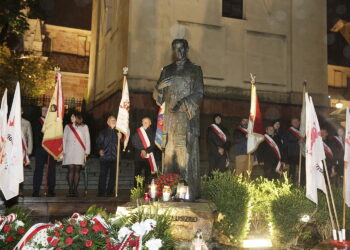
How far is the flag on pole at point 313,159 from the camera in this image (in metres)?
6.79

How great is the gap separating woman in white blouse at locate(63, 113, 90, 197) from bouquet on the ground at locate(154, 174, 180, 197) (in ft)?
13.7

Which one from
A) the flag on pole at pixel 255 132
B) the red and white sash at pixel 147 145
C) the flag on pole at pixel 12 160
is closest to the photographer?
the flag on pole at pixel 12 160

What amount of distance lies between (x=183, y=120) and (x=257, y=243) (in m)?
2.58

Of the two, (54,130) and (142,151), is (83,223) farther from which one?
(142,151)

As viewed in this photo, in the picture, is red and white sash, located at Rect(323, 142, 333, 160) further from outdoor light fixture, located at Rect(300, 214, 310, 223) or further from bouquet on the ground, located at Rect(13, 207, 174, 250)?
bouquet on the ground, located at Rect(13, 207, 174, 250)

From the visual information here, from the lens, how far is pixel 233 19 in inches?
719

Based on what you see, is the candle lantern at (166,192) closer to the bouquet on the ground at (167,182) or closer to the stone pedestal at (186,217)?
the bouquet on the ground at (167,182)

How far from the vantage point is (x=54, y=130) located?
10.7 m

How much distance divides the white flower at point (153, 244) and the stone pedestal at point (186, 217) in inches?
82.3

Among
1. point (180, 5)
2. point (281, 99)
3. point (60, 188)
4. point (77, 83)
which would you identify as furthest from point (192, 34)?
point (77, 83)

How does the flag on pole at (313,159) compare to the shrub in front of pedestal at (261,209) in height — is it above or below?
above

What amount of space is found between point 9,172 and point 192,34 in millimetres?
12409

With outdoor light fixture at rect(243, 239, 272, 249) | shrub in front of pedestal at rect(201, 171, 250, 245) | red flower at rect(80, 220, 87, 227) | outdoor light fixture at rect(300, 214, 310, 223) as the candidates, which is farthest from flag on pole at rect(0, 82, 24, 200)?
outdoor light fixture at rect(300, 214, 310, 223)

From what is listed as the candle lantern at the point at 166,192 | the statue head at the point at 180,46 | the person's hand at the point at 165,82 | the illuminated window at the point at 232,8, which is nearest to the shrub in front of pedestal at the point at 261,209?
the candle lantern at the point at 166,192
